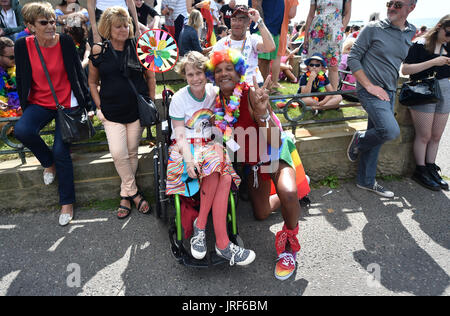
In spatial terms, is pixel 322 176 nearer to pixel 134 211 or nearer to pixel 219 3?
pixel 134 211

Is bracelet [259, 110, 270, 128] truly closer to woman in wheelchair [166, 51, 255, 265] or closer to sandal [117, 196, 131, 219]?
woman in wheelchair [166, 51, 255, 265]

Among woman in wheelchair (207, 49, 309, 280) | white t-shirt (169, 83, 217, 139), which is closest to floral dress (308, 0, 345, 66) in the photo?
woman in wheelchair (207, 49, 309, 280)

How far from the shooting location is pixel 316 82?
444cm

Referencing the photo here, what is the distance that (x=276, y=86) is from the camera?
561 centimetres

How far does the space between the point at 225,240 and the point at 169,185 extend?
665mm

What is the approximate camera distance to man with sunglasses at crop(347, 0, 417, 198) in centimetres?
312

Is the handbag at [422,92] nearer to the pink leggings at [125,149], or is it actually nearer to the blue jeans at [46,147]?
the pink leggings at [125,149]

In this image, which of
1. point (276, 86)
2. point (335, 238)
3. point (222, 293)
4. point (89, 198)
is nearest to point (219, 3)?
point (276, 86)

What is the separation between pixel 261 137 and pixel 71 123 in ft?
6.52

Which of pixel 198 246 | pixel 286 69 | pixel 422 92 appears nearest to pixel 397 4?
pixel 422 92

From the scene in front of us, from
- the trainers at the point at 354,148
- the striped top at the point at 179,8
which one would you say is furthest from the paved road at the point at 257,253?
the striped top at the point at 179,8

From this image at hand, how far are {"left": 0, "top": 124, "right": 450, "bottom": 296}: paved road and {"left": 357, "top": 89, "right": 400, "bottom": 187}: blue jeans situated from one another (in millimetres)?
319

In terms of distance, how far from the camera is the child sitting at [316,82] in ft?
14.0

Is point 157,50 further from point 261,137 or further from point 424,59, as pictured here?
point 424,59
